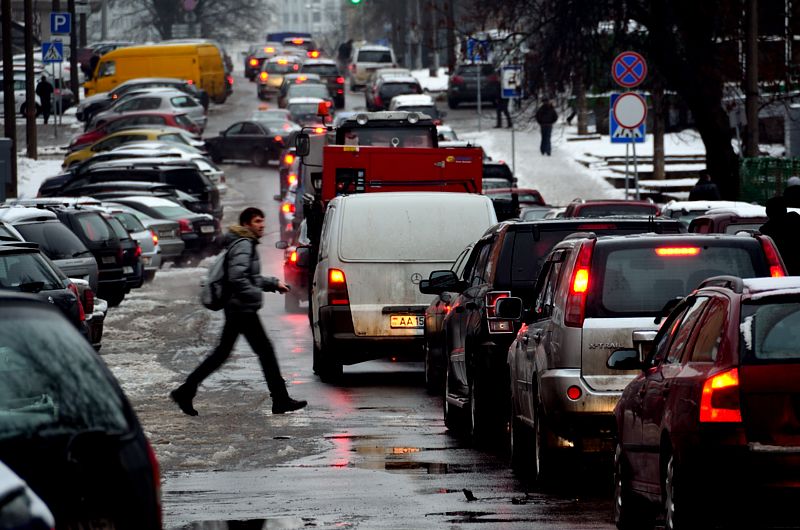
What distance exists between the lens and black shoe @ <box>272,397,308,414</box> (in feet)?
52.6

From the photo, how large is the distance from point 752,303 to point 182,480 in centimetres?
496

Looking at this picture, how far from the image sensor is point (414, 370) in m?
21.3

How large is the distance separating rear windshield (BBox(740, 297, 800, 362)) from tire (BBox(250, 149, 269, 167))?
5062 cm

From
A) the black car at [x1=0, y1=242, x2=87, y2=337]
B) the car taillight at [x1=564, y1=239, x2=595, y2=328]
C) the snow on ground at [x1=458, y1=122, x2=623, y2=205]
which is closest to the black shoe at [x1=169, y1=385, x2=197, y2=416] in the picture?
the black car at [x1=0, y1=242, x2=87, y2=337]

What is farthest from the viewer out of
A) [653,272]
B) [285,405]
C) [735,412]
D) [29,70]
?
[29,70]

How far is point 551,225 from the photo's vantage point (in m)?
14.5

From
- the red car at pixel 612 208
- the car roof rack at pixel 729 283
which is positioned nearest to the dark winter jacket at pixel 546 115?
the red car at pixel 612 208

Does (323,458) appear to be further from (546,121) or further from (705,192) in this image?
(546,121)

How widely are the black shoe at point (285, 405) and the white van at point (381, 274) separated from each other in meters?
2.85

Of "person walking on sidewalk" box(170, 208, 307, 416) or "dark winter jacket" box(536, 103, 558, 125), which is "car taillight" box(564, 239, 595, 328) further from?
"dark winter jacket" box(536, 103, 558, 125)

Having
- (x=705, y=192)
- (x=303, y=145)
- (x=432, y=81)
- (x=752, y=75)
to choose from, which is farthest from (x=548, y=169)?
(x=432, y=81)

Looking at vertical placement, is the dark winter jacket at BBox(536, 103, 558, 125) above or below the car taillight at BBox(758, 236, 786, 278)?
above

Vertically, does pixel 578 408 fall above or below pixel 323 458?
above

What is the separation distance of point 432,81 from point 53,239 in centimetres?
6913
